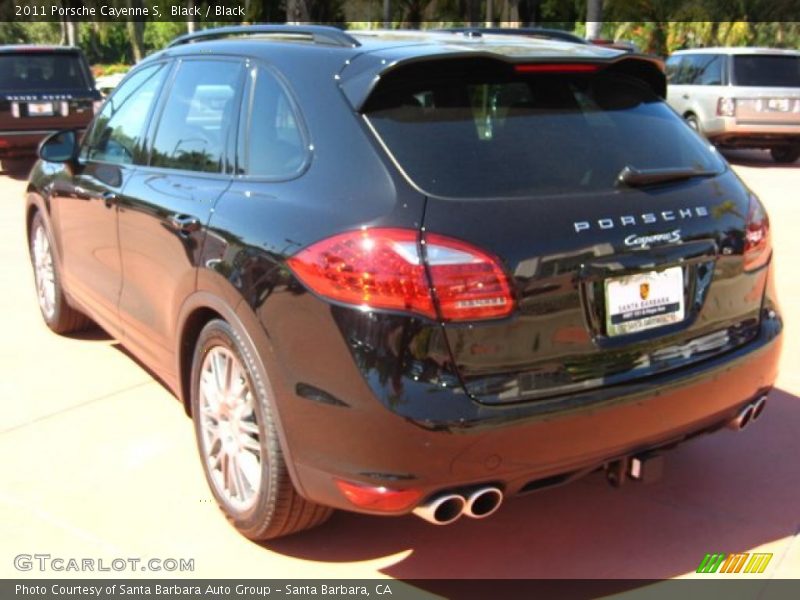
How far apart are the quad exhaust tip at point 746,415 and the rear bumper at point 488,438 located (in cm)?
29

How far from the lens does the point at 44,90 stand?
13266mm

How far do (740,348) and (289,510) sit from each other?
1681mm

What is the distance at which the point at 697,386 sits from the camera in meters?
3.17

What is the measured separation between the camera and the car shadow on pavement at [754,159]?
602 inches

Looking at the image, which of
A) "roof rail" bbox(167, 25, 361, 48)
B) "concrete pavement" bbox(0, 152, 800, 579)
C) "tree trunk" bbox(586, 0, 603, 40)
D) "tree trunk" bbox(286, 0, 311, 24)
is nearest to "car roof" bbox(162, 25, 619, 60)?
"roof rail" bbox(167, 25, 361, 48)

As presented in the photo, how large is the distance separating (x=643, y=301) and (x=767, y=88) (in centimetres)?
1306

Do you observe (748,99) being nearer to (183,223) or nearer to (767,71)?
(767,71)

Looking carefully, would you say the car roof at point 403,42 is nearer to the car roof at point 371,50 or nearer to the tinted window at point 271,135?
the car roof at point 371,50

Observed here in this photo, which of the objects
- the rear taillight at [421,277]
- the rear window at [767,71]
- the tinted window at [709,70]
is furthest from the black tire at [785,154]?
the rear taillight at [421,277]

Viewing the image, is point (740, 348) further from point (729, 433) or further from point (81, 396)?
point (81, 396)

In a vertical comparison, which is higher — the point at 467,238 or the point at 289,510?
the point at 467,238

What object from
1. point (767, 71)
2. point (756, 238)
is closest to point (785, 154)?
point (767, 71)

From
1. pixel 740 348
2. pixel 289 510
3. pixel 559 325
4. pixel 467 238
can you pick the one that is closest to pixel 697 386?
pixel 740 348

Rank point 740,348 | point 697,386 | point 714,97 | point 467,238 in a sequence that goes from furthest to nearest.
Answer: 1. point 714,97
2. point 740,348
3. point 697,386
4. point 467,238
